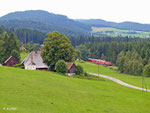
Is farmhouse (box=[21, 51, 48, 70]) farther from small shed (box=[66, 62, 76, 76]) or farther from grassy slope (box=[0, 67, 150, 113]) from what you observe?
grassy slope (box=[0, 67, 150, 113])

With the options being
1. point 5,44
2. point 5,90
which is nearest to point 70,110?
point 5,90

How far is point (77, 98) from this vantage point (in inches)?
1304

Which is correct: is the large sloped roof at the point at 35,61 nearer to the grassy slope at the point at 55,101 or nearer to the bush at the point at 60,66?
the bush at the point at 60,66

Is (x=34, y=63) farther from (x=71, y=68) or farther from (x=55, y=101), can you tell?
(x=55, y=101)

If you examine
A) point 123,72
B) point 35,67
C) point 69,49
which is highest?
point 69,49

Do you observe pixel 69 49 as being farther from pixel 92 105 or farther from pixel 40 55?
pixel 92 105

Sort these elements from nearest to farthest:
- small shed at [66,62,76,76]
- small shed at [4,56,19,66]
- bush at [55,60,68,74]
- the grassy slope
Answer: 1. the grassy slope
2. bush at [55,60,68,74]
3. small shed at [66,62,76,76]
4. small shed at [4,56,19,66]

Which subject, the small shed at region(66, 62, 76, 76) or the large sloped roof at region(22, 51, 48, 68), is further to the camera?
the large sloped roof at region(22, 51, 48, 68)

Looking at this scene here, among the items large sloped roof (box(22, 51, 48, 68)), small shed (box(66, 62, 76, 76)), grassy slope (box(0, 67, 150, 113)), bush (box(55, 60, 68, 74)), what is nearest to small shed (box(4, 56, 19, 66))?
large sloped roof (box(22, 51, 48, 68))


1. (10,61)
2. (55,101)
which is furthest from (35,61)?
(55,101)

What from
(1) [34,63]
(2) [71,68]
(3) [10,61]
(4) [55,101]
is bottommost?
(2) [71,68]

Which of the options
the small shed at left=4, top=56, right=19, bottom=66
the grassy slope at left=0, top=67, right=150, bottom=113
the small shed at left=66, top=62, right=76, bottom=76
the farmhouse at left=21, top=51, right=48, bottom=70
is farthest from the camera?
the small shed at left=4, top=56, right=19, bottom=66

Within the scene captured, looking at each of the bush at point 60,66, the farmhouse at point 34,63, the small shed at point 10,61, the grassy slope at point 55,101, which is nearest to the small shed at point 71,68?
the bush at point 60,66

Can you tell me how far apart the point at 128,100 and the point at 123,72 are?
285ft
